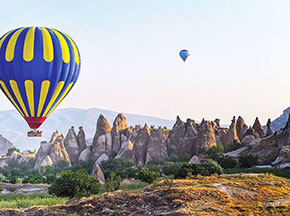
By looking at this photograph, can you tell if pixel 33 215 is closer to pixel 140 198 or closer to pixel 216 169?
pixel 140 198

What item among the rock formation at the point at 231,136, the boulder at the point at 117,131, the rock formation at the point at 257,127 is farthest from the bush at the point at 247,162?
the boulder at the point at 117,131

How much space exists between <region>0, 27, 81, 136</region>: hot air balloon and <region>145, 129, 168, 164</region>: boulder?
28.4 metres

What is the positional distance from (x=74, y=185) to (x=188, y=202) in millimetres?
8291

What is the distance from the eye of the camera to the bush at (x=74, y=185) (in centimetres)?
2270

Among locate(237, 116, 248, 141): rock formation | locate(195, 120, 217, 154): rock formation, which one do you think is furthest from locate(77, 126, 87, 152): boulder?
locate(237, 116, 248, 141): rock formation

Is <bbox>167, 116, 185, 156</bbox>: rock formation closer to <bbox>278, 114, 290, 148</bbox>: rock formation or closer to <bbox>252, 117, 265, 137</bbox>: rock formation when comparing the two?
<bbox>252, 117, 265, 137</bbox>: rock formation

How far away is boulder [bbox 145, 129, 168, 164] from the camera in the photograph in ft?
191

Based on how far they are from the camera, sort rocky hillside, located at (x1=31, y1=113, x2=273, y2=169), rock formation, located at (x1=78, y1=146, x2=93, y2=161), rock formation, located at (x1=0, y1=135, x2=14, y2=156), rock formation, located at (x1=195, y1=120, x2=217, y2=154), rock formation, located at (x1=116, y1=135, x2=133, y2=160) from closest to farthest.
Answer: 1. rock formation, located at (x1=195, y1=120, x2=217, y2=154)
2. rocky hillside, located at (x1=31, y1=113, x2=273, y2=169)
3. rock formation, located at (x1=116, y1=135, x2=133, y2=160)
4. rock formation, located at (x1=78, y1=146, x2=93, y2=161)
5. rock formation, located at (x1=0, y1=135, x2=14, y2=156)

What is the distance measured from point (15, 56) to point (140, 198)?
54.8ft

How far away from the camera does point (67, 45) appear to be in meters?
31.7

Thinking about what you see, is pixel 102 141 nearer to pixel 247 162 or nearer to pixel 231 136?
pixel 231 136

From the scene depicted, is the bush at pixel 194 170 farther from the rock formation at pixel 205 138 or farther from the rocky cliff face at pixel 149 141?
the rock formation at pixel 205 138

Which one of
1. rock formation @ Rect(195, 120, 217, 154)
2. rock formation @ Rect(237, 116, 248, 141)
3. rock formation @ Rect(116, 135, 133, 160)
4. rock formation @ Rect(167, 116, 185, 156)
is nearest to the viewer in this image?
rock formation @ Rect(195, 120, 217, 154)

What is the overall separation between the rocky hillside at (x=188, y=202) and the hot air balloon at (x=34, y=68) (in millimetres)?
13385
